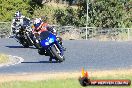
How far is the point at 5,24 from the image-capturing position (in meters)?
41.8

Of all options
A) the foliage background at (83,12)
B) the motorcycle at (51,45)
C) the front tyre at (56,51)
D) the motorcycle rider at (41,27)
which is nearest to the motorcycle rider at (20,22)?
the motorcycle rider at (41,27)

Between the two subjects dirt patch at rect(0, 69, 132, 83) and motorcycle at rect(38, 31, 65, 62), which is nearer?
dirt patch at rect(0, 69, 132, 83)

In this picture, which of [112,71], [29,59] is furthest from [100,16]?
[112,71]

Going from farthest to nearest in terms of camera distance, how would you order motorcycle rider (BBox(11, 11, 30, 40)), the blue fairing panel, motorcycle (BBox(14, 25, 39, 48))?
1. motorcycle rider (BBox(11, 11, 30, 40))
2. motorcycle (BBox(14, 25, 39, 48))
3. the blue fairing panel

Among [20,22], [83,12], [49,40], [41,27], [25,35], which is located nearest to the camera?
[49,40]

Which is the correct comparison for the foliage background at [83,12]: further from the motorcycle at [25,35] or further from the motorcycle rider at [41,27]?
the motorcycle rider at [41,27]

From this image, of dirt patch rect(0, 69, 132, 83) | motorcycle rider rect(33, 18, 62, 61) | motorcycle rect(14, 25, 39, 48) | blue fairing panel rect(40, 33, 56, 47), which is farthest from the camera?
motorcycle rect(14, 25, 39, 48)

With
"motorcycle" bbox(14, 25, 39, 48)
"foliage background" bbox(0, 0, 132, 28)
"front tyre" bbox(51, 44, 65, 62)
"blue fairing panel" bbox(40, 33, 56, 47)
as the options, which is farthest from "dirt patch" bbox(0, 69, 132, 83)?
"foliage background" bbox(0, 0, 132, 28)

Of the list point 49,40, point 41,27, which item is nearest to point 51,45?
point 49,40

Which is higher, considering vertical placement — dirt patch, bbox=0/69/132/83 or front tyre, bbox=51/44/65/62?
dirt patch, bbox=0/69/132/83

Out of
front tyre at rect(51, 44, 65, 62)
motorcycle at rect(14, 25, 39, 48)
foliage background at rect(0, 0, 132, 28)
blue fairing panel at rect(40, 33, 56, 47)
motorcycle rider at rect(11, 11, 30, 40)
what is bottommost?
foliage background at rect(0, 0, 132, 28)

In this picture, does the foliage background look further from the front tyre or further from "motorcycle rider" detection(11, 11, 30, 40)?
the front tyre

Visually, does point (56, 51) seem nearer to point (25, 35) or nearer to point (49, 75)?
point (49, 75)

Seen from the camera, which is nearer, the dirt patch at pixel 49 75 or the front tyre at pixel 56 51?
the dirt patch at pixel 49 75
